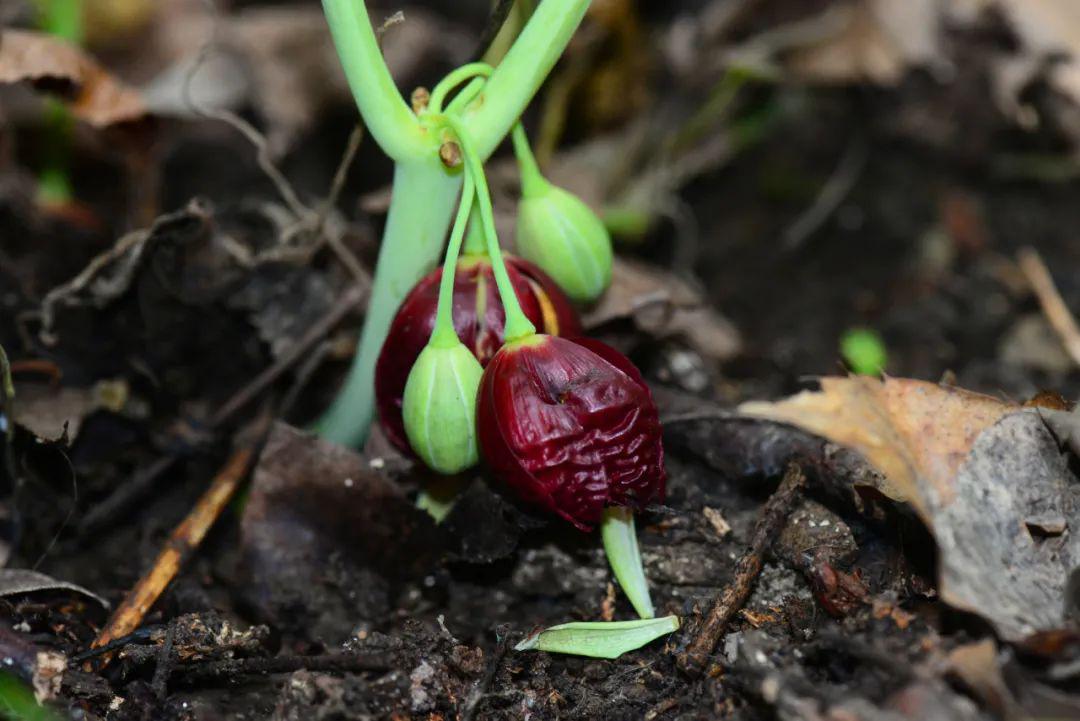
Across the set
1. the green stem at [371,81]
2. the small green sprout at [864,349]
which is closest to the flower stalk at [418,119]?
the green stem at [371,81]

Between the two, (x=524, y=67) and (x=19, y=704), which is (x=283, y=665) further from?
(x=524, y=67)

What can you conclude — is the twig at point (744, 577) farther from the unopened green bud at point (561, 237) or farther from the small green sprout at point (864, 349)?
the small green sprout at point (864, 349)

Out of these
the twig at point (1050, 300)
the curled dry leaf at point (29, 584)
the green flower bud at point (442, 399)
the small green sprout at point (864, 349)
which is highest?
the green flower bud at point (442, 399)

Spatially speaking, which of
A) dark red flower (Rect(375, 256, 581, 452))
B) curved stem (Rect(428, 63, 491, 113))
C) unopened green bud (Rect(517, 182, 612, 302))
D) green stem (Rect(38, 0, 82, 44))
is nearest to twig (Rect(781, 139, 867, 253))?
unopened green bud (Rect(517, 182, 612, 302))

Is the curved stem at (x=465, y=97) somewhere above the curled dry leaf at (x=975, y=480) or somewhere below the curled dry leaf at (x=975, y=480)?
above

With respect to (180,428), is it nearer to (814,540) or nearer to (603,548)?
(603,548)

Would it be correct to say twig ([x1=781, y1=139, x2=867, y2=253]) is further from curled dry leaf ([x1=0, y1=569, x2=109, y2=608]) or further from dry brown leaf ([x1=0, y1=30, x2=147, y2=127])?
curled dry leaf ([x1=0, y1=569, x2=109, y2=608])

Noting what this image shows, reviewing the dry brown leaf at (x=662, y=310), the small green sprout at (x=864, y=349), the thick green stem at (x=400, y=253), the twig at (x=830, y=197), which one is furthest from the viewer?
the twig at (x=830, y=197)
